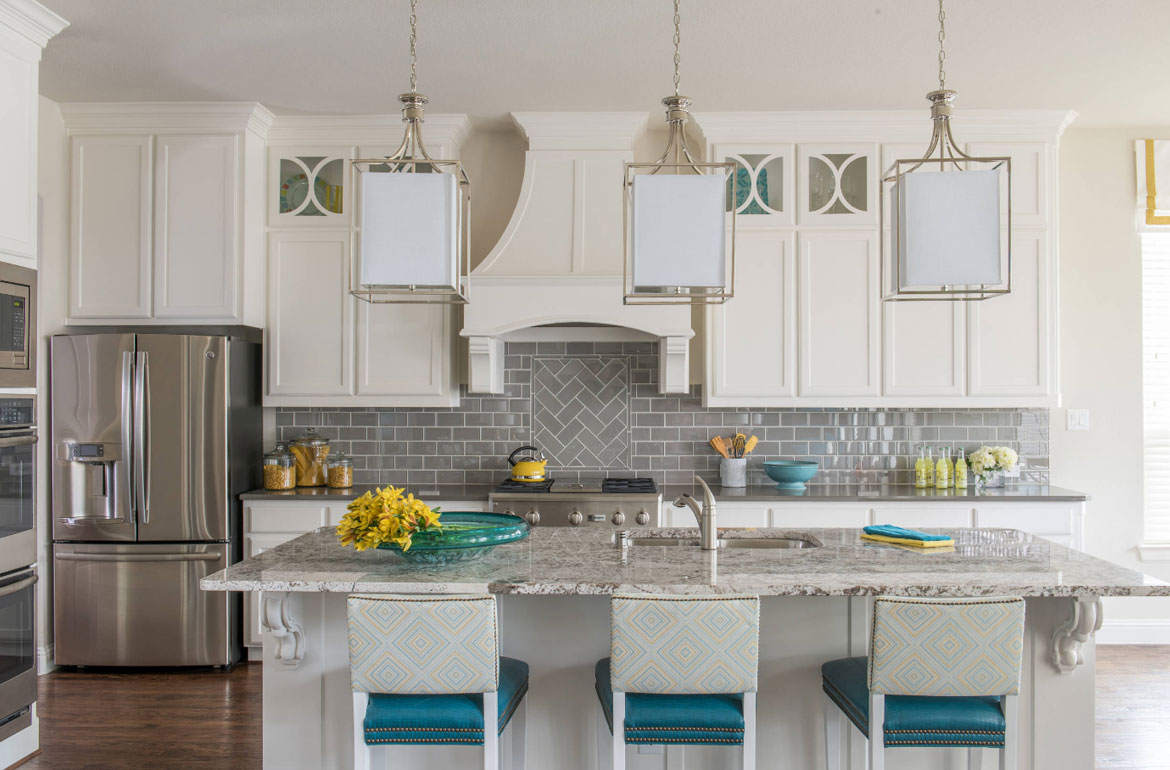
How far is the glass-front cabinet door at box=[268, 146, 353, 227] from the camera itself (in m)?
4.66

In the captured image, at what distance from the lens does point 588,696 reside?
2605mm

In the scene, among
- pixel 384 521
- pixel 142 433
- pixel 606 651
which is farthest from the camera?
pixel 142 433

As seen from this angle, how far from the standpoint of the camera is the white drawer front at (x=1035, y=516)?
4273mm

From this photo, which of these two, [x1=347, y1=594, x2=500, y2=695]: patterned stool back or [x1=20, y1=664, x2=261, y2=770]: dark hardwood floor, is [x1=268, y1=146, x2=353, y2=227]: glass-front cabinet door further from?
[x1=347, y1=594, x2=500, y2=695]: patterned stool back

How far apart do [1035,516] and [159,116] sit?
491 centimetres

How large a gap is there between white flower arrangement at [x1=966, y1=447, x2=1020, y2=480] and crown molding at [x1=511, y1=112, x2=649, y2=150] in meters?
2.51

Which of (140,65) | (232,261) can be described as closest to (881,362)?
(232,261)

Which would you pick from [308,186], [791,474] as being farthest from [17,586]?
[791,474]

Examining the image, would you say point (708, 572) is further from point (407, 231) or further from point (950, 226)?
point (407, 231)

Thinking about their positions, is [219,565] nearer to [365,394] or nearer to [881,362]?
[365,394]

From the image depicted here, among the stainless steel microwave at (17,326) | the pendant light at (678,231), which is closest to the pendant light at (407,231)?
the pendant light at (678,231)

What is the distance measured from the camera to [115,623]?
4.22 meters

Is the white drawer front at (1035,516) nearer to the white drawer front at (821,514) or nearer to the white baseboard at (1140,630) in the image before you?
the white drawer front at (821,514)

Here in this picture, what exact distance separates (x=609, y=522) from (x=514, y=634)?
5.69 feet
